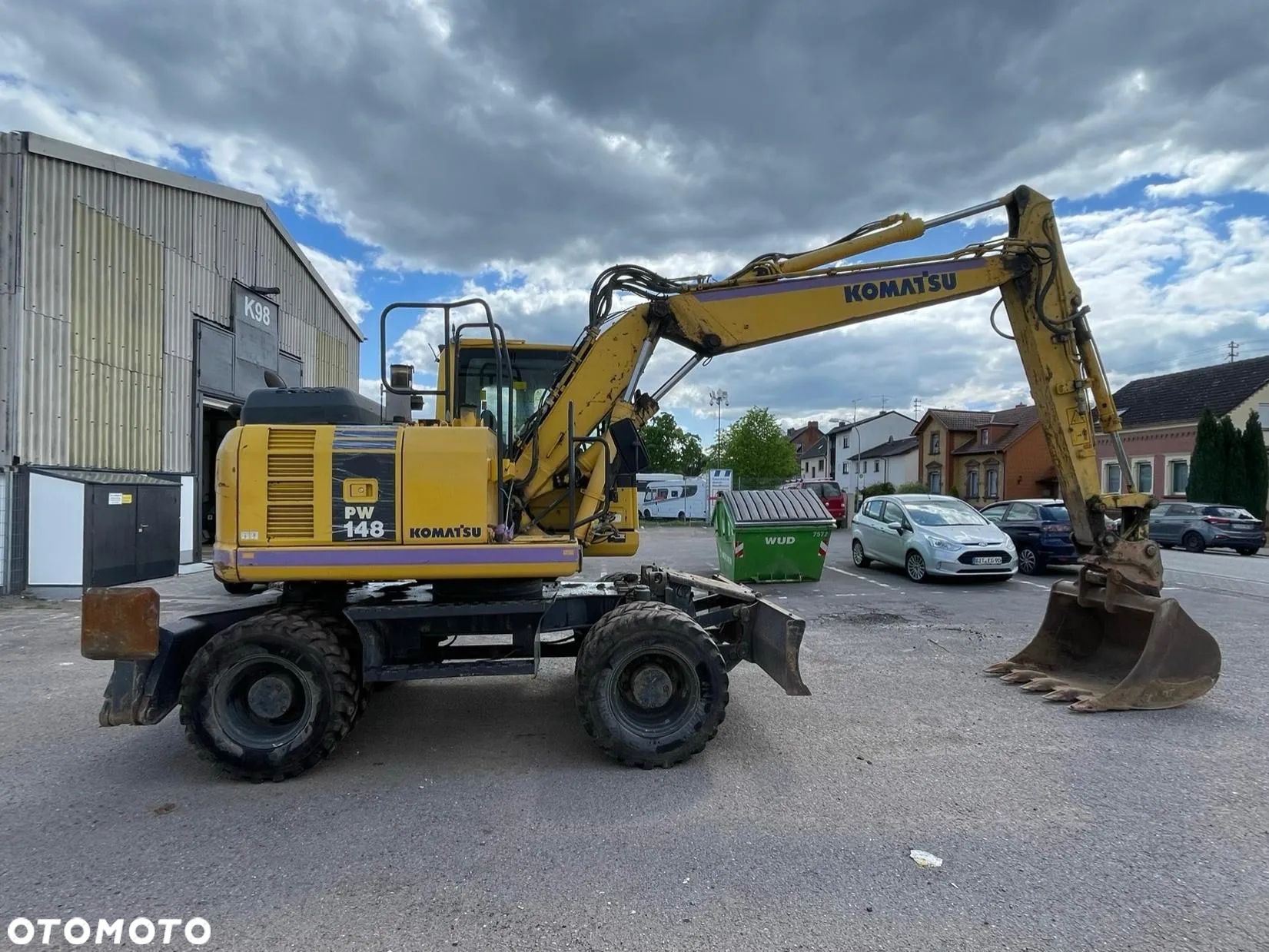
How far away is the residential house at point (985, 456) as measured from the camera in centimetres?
4362

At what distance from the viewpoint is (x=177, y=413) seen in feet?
47.0

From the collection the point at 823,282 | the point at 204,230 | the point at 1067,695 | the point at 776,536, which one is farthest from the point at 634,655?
the point at 204,230

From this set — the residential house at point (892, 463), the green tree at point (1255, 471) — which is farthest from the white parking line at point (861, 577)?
the residential house at point (892, 463)

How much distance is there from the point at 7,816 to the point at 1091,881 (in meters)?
5.49

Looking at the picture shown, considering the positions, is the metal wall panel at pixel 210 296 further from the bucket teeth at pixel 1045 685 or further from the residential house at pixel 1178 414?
the residential house at pixel 1178 414

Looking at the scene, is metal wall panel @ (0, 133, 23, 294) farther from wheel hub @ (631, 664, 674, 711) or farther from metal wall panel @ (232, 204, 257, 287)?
wheel hub @ (631, 664, 674, 711)

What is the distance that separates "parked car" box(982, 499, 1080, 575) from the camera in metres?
13.8

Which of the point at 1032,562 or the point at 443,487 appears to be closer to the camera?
the point at 443,487

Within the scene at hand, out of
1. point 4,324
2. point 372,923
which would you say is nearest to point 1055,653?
point 372,923

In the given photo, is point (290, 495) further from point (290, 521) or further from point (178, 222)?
point (178, 222)

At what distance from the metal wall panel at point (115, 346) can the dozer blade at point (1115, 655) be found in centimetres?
1394

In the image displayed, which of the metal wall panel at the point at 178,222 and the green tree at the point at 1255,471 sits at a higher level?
the metal wall panel at the point at 178,222

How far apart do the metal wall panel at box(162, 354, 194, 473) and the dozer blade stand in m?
14.5

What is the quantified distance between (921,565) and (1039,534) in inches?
115
